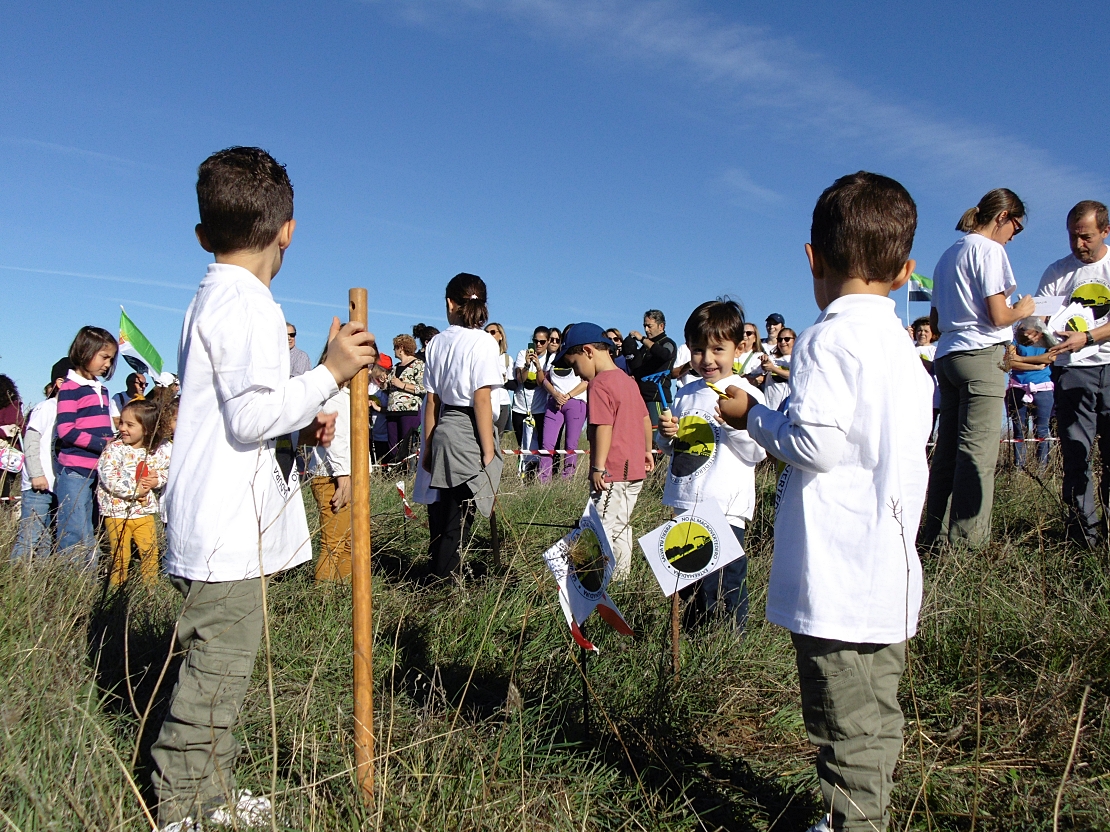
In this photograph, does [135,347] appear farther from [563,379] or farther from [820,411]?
[820,411]

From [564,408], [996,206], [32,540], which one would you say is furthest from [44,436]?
[996,206]

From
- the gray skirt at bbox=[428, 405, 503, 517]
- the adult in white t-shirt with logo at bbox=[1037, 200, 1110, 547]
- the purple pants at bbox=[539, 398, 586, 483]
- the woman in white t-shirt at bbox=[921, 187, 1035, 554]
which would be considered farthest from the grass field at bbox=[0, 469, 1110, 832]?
the purple pants at bbox=[539, 398, 586, 483]

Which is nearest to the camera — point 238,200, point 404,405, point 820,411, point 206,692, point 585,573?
point 820,411

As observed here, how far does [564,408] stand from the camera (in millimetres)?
10492

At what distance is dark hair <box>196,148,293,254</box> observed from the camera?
2.42 metres

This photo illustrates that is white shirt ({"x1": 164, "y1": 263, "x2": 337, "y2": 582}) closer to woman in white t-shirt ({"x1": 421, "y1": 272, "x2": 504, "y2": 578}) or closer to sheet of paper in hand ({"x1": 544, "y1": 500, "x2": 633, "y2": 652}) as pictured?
sheet of paper in hand ({"x1": 544, "y1": 500, "x2": 633, "y2": 652})

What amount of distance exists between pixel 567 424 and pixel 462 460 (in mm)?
5655

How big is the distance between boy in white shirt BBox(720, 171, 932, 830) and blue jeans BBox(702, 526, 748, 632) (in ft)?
5.35

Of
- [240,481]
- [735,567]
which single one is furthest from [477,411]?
[240,481]

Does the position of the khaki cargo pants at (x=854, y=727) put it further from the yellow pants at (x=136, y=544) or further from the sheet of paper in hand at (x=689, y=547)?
the yellow pants at (x=136, y=544)

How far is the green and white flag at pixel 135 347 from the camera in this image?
345 inches

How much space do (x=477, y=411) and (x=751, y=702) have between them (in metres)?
2.34

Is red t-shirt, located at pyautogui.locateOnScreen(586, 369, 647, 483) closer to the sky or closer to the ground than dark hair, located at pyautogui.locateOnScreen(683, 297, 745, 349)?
closer to the ground

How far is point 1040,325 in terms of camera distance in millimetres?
5039
